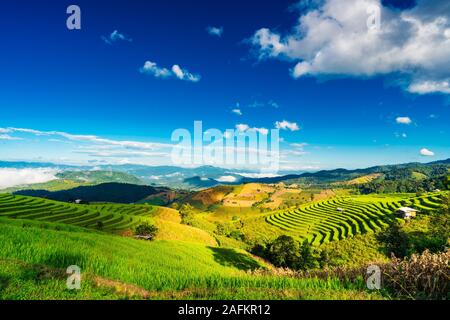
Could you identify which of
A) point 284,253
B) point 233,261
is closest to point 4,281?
point 233,261

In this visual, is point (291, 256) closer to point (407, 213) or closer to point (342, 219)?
point (407, 213)

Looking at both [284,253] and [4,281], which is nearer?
[4,281]

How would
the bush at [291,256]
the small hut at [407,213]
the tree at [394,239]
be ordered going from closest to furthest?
the tree at [394,239], the bush at [291,256], the small hut at [407,213]

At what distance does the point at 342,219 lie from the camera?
125750mm

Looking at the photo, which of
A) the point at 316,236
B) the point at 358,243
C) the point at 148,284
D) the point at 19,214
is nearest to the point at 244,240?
the point at 316,236

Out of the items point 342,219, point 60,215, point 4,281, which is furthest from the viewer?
point 342,219

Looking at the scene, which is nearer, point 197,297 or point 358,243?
point 197,297

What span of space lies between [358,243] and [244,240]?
48.4 m

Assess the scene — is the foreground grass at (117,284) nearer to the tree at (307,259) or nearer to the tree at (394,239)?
the tree at (394,239)

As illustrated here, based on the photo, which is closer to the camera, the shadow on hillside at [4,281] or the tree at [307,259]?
the shadow on hillside at [4,281]

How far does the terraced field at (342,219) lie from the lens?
101906 mm

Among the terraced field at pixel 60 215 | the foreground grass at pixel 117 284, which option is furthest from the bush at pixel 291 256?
the foreground grass at pixel 117 284
